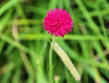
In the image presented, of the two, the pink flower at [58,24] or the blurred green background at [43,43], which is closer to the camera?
the pink flower at [58,24]

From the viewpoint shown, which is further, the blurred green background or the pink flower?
the blurred green background

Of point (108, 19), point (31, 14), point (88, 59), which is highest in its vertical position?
point (31, 14)

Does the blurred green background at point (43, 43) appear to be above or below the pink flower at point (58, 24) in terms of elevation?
below

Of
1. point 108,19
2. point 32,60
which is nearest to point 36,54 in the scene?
point 32,60

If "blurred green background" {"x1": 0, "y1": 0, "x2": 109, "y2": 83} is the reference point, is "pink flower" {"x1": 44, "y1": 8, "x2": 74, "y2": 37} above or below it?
above

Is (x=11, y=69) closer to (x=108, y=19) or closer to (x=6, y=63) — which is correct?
(x=6, y=63)
